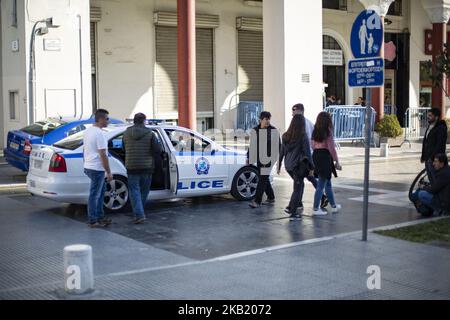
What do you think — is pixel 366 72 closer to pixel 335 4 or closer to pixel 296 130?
pixel 296 130

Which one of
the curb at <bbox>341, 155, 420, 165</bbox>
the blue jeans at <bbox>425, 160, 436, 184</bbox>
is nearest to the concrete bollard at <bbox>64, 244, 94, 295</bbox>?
the blue jeans at <bbox>425, 160, 436, 184</bbox>

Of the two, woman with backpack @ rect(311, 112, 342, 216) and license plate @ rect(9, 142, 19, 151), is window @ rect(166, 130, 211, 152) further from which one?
license plate @ rect(9, 142, 19, 151)

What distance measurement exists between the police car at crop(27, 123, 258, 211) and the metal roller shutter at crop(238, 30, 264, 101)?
14.9 meters

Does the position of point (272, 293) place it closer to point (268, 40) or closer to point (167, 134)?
point (167, 134)

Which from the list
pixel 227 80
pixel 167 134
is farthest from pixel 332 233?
pixel 227 80

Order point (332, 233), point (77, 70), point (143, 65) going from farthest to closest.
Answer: point (143, 65)
point (77, 70)
point (332, 233)

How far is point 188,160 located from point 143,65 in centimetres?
1312

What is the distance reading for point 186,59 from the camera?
18375mm

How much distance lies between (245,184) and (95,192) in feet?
11.6

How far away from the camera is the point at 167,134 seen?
1140 centimetres

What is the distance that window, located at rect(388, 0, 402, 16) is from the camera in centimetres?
3216
